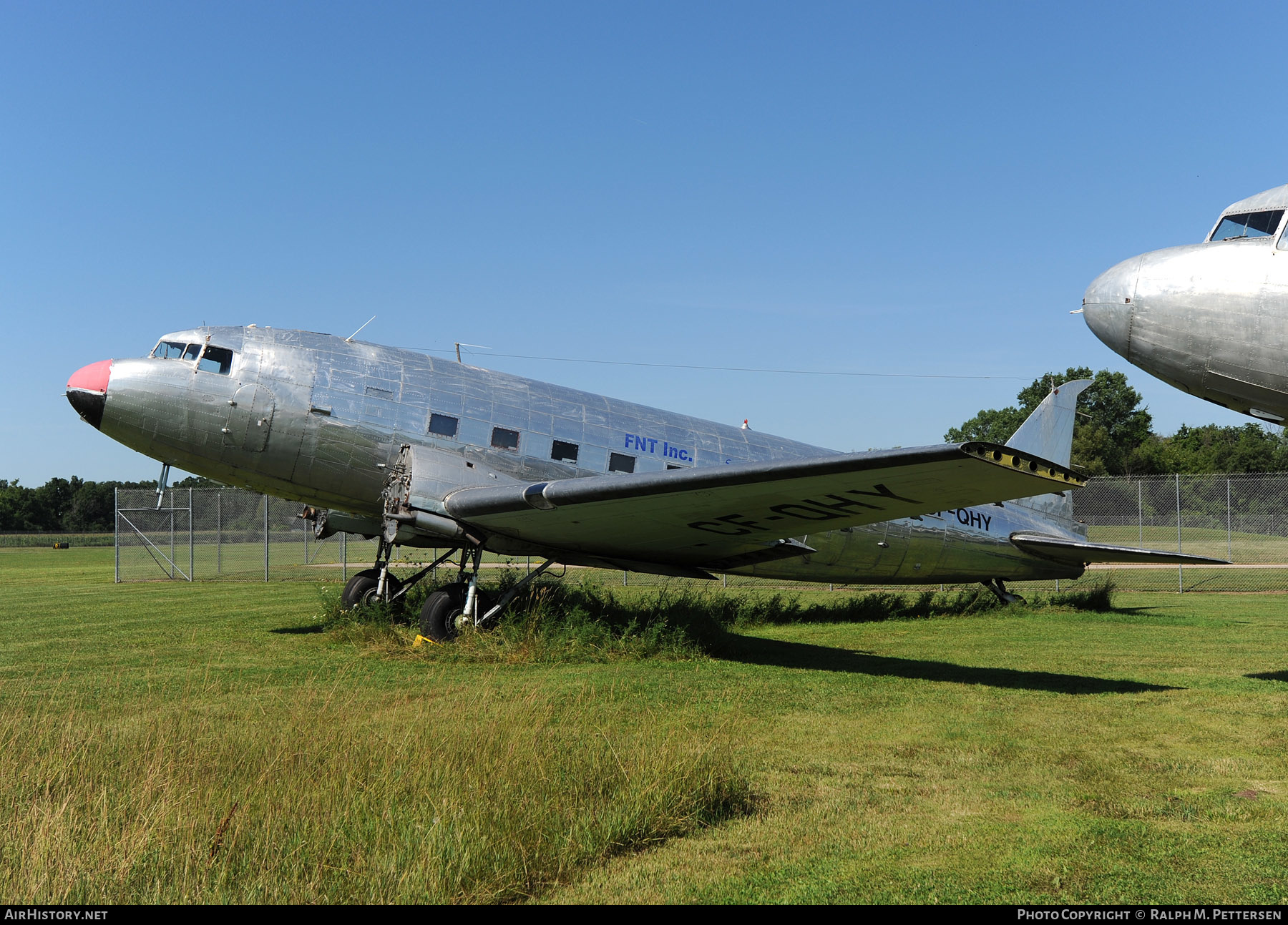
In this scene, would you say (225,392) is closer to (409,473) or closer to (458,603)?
(409,473)

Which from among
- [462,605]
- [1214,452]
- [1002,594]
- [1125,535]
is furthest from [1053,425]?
[1214,452]

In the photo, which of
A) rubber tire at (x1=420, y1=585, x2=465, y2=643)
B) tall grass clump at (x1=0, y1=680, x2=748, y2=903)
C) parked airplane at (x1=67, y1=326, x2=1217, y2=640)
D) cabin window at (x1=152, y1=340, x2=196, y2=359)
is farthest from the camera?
cabin window at (x1=152, y1=340, x2=196, y2=359)

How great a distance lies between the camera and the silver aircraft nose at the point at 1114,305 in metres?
7.87

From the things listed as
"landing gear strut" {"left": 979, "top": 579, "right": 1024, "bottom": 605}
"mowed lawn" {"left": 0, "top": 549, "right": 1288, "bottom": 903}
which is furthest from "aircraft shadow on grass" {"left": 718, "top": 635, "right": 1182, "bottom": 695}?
"landing gear strut" {"left": 979, "top": 579, "right": 1024, "bottom": 605}

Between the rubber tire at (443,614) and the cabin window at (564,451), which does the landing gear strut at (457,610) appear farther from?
Result: the cabin window at (564,451)

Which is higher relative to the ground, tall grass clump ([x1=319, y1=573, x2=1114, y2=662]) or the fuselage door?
the fuselage door

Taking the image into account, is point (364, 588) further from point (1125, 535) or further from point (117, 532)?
point (1125, 535)

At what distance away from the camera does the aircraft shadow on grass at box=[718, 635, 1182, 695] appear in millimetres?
9328

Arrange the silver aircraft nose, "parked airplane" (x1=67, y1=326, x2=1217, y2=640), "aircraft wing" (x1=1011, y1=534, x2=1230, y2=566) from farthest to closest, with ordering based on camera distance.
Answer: "aircraft wing" (x1=1011, y1=534, x2=1230, y2=566) → "parked airplane" (x1=67, y1=326, x2=1217, y2=640) → the silver aircraft nose

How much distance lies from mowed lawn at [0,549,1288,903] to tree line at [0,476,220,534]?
95.9m

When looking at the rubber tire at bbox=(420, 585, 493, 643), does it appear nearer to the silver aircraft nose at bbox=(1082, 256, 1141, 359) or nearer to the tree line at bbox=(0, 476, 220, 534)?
the silver aircraft nose at bbox=(1082, 256, 1141, 359)

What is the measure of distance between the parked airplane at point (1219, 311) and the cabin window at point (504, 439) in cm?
766

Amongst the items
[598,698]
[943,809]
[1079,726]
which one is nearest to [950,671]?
[1079,726]

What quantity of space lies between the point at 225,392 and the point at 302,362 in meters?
1.04
